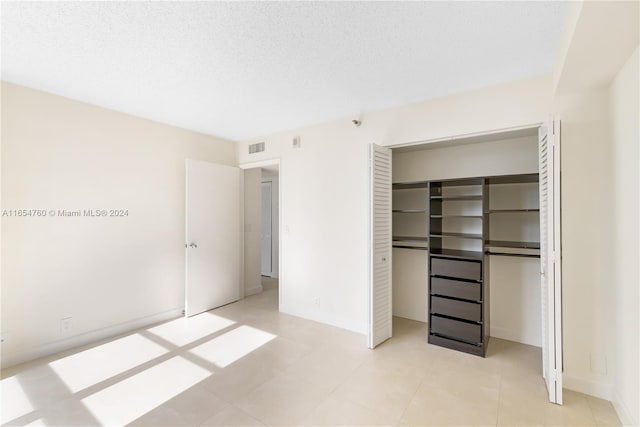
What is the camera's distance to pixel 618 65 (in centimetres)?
189

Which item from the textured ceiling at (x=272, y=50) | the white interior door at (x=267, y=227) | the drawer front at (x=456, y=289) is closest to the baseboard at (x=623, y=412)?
the drawer front at (x=456, y=289)

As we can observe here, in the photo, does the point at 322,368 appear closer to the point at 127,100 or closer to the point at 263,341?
the point at 263,341

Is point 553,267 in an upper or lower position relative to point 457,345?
upper

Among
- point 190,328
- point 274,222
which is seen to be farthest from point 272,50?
point 274,222

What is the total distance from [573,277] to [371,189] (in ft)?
5.84

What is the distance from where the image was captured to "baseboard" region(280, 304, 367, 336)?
3486 millimetres

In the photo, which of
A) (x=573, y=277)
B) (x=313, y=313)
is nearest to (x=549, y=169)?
(x=573, y=277)

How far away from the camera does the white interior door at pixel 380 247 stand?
3.01m

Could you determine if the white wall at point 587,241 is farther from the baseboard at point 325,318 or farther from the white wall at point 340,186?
the baseboard at point 325,318

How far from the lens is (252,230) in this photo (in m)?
4.98

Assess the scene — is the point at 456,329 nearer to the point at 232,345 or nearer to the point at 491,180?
the point at 491,180

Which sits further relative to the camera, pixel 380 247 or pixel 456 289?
pixel 380 247

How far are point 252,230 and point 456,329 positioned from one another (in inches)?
132

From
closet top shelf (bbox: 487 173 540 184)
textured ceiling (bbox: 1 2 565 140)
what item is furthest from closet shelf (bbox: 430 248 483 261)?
textured ceiling (bbox: 1 2 565 140)
